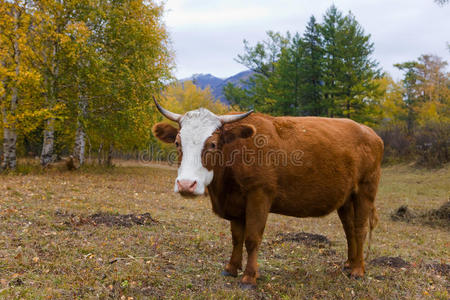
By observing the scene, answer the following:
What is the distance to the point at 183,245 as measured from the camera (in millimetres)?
6328

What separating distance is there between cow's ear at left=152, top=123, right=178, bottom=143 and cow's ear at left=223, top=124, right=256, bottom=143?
0.80 meters

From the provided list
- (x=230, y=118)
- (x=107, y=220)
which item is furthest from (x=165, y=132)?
(x=107, y=220)

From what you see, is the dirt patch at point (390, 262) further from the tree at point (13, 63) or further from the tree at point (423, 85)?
the tree at point (423, 85)

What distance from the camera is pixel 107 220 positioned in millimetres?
7410

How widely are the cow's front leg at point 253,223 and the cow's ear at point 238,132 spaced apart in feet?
2.56

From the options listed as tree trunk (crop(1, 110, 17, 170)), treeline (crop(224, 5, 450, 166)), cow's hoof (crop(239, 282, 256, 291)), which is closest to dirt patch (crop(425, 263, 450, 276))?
cow's hoof (crop(239, 282, 256, 291))

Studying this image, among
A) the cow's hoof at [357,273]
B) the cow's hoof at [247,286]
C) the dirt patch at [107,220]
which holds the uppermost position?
the dirt patch at [107,220]

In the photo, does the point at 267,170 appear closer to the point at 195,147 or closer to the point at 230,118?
the point at 230,118

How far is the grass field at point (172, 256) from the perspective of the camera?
13.7ft

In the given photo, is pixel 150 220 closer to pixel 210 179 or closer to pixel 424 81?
pixel 210 179

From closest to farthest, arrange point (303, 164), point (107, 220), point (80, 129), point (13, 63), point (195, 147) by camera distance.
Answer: point (195, 147)
point (303, 164)
point (107, 220)
point (13, 63)
point (80, 129)

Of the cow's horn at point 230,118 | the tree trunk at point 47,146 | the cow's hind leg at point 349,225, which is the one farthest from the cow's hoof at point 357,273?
the tree trunk at point 47,146

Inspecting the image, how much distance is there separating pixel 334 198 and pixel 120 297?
329 centimetres

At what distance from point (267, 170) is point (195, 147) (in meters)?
1.07
